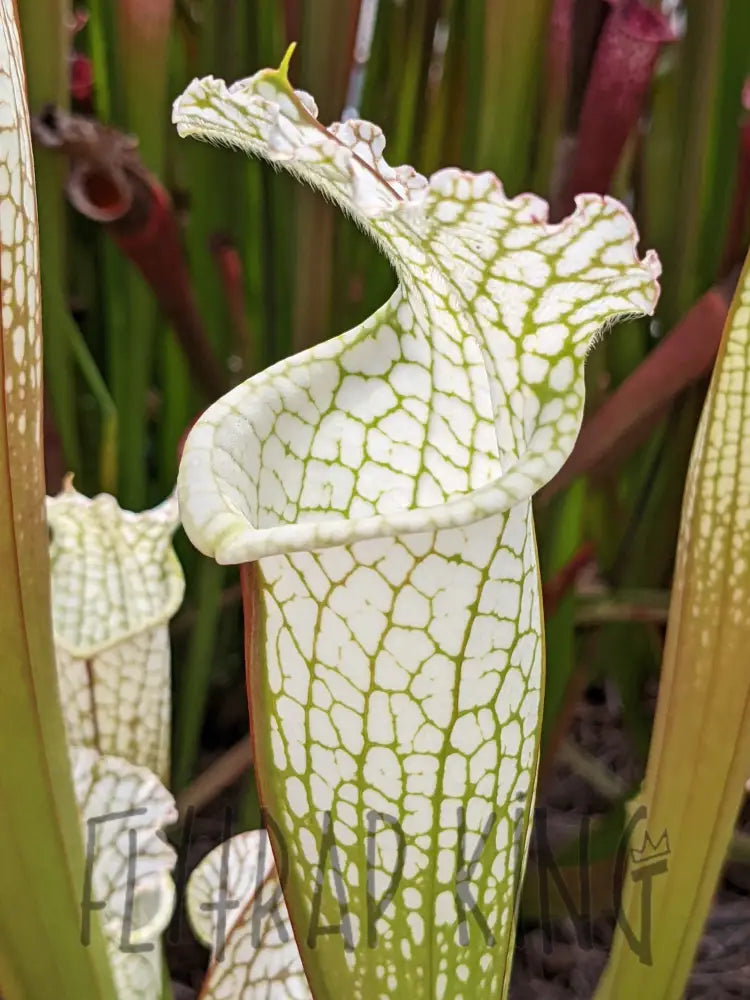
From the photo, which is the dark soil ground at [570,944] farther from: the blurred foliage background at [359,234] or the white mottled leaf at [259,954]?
the white mottled leaf at [259,954]

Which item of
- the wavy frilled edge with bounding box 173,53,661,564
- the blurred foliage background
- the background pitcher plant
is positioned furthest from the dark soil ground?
the wavy frilled edge with bounding box 173,53,661,564

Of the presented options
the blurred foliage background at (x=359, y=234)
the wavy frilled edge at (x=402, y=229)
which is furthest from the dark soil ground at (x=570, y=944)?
the wavy frilled edge at (x=402, y=229)

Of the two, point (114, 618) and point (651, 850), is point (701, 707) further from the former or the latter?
point (114, 618)

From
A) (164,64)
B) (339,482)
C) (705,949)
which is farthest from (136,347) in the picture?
(705,949)

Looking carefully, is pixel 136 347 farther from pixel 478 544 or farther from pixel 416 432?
pixel 478 544

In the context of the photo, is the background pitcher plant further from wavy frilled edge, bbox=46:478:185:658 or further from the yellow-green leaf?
wavy frilled edge, bbox=46:478:185:658
